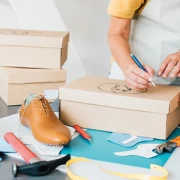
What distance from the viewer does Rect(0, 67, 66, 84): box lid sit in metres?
1.06

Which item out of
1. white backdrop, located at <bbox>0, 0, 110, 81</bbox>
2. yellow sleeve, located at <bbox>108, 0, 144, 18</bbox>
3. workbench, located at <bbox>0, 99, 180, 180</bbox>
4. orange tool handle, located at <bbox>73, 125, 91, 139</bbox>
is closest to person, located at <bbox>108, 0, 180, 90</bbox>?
yellow sleeve, located at <bbox>108, 0, 144, 18</bbox>

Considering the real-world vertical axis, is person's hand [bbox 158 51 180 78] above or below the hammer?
above

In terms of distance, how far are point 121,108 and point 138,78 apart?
0.27ft

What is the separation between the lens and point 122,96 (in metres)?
0.79

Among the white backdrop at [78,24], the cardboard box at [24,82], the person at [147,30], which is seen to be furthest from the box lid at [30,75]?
the white backdrop at [78,24]

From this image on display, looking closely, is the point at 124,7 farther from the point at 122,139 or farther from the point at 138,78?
the point at 122,139

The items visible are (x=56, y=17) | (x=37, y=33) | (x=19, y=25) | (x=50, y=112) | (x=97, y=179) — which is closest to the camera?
(x=97, y=179)

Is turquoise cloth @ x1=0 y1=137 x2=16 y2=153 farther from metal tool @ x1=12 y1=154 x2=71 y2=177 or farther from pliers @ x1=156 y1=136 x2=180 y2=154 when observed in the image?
pliers @ x1=156 y1=136 x2=180 y2=154

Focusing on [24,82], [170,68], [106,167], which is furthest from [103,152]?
[24,82]

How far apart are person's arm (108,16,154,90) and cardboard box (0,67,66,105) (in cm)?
17

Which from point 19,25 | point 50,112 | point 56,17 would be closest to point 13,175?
point 50,112

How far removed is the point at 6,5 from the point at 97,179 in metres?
1.35

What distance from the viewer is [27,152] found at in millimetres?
660

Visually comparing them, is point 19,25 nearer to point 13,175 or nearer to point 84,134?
point 84,134
